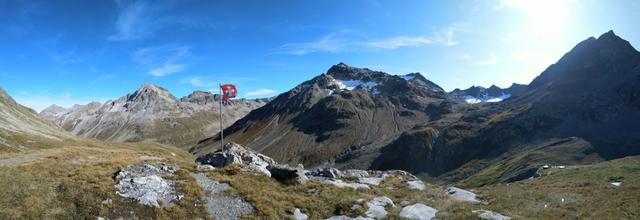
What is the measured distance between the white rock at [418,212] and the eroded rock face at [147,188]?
621 inches

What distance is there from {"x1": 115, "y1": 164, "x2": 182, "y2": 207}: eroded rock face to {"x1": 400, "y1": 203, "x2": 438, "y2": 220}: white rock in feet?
51.7

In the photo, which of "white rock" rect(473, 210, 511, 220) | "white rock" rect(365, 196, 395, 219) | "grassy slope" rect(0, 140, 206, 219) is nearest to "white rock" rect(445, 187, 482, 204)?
"white rock" rect(473, 210, 511, 220)

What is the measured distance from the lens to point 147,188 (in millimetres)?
28625

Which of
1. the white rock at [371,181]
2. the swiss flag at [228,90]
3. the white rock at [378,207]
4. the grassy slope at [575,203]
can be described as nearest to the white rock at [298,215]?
the white rock at [378,207]

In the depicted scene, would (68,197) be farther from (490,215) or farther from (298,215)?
(490,215)

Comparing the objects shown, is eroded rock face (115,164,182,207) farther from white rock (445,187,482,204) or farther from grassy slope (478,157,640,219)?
grassy slope (478,157,640,219)

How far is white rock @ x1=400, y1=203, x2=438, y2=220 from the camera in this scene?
27727 mm

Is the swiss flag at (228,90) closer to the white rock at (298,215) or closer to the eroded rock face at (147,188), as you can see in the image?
the eroded rock face at (147,188)

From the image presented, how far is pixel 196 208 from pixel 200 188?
355 cm

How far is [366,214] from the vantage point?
27.9 m

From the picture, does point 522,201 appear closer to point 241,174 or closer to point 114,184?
point 241,174

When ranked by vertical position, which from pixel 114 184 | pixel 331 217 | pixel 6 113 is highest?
pixel 6 113

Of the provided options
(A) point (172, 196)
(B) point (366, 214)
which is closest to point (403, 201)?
(B) point (366, 214)

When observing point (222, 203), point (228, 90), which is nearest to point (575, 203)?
point (222, 203)
